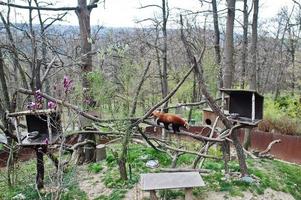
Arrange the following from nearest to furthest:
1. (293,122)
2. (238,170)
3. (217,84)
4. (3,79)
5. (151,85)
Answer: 1. (238,170)
2. (3,79)
3. (293,122)
4. (217,84)
5. (151,85)

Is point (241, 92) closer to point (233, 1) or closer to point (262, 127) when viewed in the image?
point (233, 1)

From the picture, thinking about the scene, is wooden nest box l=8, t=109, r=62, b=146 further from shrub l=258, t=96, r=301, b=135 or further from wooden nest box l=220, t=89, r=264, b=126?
shrub l=258, t=96, r=301, b=135

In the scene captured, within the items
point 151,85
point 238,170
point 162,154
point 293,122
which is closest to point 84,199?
point 162,154

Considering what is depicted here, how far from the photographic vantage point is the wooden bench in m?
5.17

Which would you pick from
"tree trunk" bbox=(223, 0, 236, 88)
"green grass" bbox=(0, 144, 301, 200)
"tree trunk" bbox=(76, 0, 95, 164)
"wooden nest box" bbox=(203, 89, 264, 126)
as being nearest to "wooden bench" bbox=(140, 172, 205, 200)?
"green grass" bbox=(0, 144, 301, 200)

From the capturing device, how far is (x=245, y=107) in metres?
6.61

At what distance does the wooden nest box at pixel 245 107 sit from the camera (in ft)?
20.6

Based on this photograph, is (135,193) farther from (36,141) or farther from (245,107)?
(245,107)

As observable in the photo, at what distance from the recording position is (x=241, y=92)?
6.59 m

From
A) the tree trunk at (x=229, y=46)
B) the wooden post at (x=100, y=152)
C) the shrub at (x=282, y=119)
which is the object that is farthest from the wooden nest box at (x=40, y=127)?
the shrub at (x=282, y=119)

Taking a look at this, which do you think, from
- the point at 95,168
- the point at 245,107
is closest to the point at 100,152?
the point at 95,168

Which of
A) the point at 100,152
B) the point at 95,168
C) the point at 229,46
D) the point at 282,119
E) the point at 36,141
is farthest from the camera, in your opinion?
the point at 282,119

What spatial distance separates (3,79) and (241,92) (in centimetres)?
545

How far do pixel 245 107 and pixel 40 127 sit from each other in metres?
3.65
